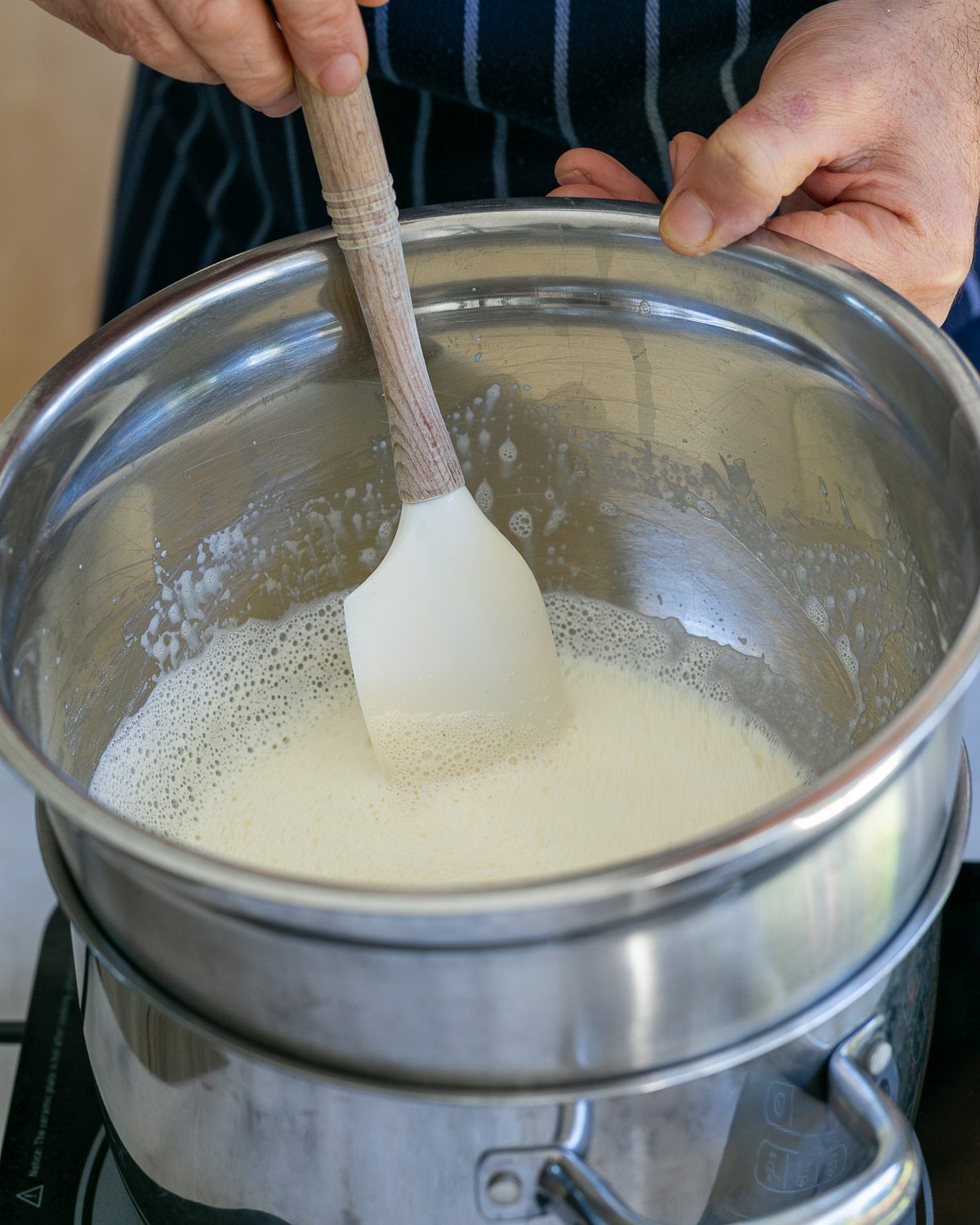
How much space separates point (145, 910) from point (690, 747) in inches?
16.3

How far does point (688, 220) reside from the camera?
1.96ft

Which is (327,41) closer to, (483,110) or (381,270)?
(381,270)

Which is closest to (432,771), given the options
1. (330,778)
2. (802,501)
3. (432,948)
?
(330,778)

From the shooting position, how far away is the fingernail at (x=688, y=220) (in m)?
0.59

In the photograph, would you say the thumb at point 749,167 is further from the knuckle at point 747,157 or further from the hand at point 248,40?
the hand at point 248,40

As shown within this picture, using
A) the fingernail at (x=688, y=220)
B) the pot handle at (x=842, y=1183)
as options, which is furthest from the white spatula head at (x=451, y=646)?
the pot handle at (x=842, y=1183)

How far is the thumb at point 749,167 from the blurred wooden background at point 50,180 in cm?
127

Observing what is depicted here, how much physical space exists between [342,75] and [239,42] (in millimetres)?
45

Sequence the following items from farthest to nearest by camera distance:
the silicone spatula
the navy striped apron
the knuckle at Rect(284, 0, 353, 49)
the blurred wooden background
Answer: the blurred wooden background → the navy striped apron → the silicone spatula → the knuckle at Rect(284, 0, 353, 49)

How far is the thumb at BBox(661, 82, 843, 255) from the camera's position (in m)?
0.58

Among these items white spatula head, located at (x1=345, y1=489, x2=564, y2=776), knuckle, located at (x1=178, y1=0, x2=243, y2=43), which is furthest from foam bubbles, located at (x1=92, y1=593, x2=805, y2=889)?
knuckle, located at (x1=178, y1=0, x2=243, y2=43)

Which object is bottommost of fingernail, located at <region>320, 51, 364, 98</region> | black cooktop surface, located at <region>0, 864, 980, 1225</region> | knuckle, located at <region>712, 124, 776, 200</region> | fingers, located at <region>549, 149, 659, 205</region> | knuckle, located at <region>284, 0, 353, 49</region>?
black cooktop surface, located at <region>0, 864, 980, 1225</region>

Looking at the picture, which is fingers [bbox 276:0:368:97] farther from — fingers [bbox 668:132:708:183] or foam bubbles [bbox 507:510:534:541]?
foam bubbles [bbox 507:510:534:541]

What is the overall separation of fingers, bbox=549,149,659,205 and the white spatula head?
0.19 meters
